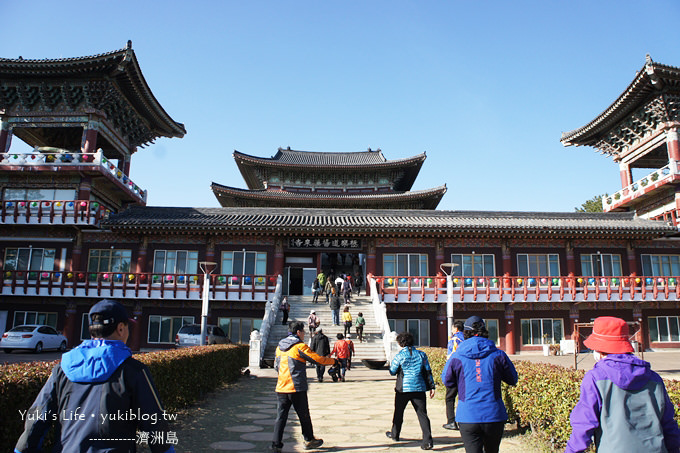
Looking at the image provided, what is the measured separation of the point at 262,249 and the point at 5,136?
51.5 feet

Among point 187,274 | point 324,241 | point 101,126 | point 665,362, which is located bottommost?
point 665,362

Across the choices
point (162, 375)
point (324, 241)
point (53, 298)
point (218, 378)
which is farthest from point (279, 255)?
point (162, 375)

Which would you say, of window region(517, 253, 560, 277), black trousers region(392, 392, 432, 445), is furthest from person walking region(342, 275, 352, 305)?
black trousers region(392, 392, 432, 445)

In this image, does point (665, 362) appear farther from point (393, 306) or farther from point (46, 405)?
point (46, 405)

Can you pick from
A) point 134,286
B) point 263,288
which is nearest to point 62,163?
point 134,286

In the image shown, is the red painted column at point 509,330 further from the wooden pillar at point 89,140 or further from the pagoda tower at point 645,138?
the wooden pillar at point 89,140

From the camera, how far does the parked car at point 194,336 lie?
19.2 m

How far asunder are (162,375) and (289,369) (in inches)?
111

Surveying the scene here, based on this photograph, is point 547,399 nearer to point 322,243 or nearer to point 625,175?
point 322,243

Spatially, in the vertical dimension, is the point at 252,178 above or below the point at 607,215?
above

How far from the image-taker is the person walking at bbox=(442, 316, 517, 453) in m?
4.72

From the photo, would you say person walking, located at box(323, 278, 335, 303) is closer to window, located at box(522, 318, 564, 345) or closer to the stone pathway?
window, located at box(522, 318, 564, 345)

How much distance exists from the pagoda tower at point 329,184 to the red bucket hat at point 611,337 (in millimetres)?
29415

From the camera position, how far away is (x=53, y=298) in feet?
81.5
